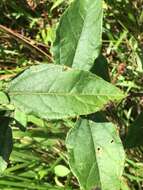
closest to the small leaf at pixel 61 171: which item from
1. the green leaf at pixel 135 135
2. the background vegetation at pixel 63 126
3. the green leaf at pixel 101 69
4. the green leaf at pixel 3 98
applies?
the background vegetation at pixel 63 126

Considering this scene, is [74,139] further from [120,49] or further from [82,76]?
[120,49]

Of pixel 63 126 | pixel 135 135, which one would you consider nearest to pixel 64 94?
pixel 135 135

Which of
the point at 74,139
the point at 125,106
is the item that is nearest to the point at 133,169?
the point at 125,106

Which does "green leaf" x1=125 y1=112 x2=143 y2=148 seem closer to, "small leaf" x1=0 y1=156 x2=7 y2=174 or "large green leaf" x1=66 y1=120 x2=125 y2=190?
"large green leaf" x1=66 y1=120 x2=125 y2=190

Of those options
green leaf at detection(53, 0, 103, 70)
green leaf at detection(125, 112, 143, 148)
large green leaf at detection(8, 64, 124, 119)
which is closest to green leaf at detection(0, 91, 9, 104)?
large green leaf at detection(8, 64, 124, 119)

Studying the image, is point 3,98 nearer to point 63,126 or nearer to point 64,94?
point 64,94

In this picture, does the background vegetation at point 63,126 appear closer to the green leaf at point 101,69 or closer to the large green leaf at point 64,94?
the green leaf at point 101,69
